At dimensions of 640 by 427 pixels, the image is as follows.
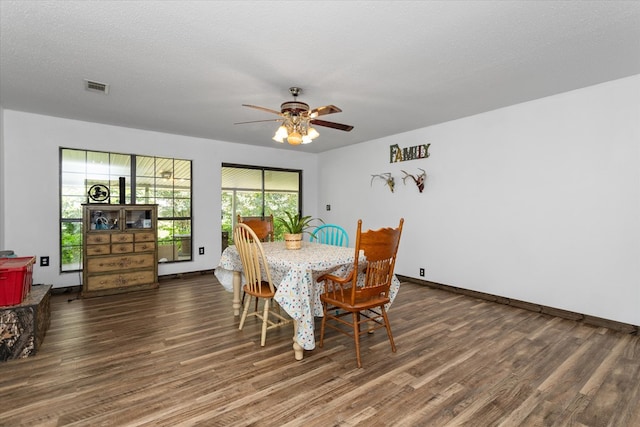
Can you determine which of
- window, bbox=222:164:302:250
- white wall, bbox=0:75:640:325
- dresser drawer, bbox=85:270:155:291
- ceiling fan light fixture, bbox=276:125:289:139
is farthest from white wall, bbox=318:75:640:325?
dresser drawer, bbox=85:270:155:291

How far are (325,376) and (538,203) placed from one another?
10.1 ft

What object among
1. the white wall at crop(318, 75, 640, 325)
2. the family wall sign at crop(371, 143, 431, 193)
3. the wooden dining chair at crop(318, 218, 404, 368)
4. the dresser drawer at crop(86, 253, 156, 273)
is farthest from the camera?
the family wall sign at crop(371, 143, 431, 193)

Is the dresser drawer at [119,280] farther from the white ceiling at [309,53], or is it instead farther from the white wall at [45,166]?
the white ceiling at [309,53]

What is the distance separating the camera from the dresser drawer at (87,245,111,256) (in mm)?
4234

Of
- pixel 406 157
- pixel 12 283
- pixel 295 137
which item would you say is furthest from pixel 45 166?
pixel 406 157

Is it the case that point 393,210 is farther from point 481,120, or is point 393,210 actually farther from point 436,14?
point 436,14

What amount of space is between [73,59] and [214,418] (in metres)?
2.94

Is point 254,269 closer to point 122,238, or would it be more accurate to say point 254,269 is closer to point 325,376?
point 325,376

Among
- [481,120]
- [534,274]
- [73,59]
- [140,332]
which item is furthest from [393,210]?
[73,59]

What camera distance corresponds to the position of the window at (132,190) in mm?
4586

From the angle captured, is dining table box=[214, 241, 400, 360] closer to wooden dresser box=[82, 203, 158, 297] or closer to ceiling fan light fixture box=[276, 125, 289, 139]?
ceiling fan light fixture box=[276, 125, 289, 139]

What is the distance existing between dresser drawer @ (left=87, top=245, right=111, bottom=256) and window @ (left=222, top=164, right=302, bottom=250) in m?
1.96

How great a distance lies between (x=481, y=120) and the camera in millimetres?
4184

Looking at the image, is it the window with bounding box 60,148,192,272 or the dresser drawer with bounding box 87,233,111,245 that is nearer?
the dresser drawer with bounding box 87,233,111,245
